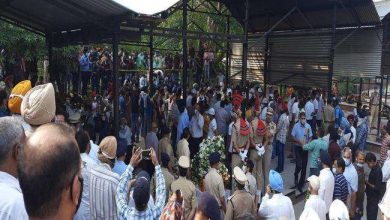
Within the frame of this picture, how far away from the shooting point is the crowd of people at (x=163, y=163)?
1.40m

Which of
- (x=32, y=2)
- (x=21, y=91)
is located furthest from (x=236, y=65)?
(x=21, y=91)

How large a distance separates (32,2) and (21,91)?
5.02 metres

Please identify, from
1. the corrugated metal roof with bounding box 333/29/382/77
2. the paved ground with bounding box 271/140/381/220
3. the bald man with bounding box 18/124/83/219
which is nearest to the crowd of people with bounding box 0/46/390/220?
the bald man with bounding box 18/124/83/219

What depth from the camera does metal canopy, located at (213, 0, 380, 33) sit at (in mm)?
11883

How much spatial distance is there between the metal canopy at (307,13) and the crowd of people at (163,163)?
9.56 ft

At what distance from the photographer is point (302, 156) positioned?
8.09 meters

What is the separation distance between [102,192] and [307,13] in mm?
12373

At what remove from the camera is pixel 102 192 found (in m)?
3.28

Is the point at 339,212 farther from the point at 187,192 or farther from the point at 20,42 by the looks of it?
the point at 20,42

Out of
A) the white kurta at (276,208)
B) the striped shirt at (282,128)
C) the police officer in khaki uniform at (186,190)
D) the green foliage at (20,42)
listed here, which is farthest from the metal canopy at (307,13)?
the police officer in khaki uniform at (186,190)

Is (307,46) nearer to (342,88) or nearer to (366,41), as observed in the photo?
(366,41)

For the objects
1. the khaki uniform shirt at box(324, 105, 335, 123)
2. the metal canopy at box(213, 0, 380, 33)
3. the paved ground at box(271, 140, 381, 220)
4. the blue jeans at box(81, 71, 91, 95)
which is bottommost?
the paved ground at box(271, 140, 381, 220)

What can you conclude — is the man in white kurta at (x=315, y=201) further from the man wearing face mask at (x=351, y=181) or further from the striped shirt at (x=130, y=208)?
the striped shirt at (x=130, y=208)

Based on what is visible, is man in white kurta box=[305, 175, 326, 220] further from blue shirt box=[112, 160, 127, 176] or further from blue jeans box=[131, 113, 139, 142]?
blue jeans box=[131, 113, 139, 142]
